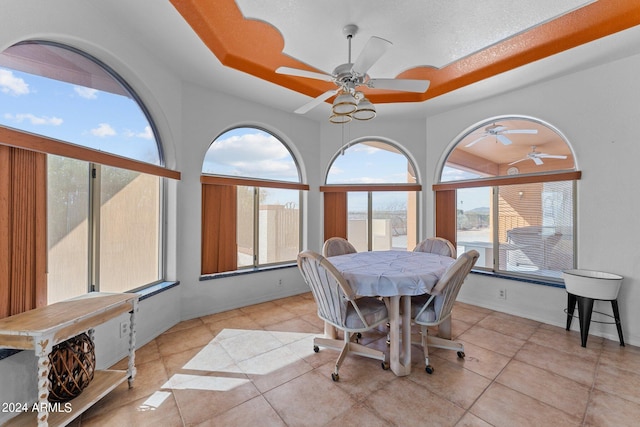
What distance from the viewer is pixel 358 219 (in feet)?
15.4

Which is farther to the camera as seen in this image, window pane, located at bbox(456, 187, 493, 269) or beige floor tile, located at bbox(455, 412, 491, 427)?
window pane, located at bbox(456, 187, 493, 269)

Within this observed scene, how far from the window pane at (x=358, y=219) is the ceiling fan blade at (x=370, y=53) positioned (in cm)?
260

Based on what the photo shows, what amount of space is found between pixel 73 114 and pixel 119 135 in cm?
40

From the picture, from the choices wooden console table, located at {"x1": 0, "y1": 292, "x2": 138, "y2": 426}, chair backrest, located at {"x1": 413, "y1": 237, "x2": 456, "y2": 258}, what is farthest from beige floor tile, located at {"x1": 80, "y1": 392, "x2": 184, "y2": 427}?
chair backrest, located at {"x1": 413, "y1": 237, "x2": 456, "y2": 258}

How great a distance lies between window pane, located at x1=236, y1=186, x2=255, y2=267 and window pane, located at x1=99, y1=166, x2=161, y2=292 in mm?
1030

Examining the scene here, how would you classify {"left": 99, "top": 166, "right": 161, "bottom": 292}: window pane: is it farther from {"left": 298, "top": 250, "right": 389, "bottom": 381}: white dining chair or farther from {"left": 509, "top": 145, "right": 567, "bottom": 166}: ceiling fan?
{"left": 509, "top": 145, "right": 567, "bottom": 166}: ceiling fan

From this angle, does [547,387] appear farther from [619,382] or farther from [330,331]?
[330,331]

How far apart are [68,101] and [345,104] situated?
2168 mm

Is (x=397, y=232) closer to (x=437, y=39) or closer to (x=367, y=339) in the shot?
(x=367, y=339)

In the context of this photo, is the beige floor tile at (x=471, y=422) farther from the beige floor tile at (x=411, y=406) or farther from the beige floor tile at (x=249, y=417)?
the beige floor tile at (x=249, y=417)

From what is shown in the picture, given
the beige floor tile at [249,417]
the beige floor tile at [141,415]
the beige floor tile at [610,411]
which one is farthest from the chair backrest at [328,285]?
the beige floor tile at [610,411]

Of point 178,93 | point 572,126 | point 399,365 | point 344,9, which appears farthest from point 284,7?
point 572,126

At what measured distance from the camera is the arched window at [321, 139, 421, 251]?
A: 4594mm

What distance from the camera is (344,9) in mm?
2207
